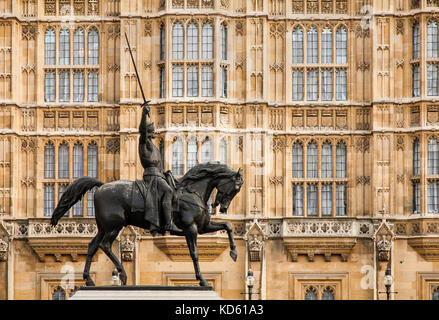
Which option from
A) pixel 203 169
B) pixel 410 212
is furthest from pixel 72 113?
pixel 203 169

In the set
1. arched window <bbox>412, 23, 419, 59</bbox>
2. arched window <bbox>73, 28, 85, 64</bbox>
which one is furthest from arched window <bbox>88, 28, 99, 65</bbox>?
arched window <bbox>412, 23, 419, 59</bbox>

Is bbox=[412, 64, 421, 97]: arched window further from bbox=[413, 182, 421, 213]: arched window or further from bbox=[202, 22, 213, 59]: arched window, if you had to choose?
bbox=[202, 22, 213, 59]: arched window

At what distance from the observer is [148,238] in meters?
46.8

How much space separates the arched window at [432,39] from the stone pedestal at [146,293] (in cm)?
2236

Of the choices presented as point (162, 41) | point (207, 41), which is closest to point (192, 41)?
point (207, 41)

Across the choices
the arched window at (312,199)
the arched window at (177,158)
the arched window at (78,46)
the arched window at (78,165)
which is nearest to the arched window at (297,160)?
the arched window at (312,199)

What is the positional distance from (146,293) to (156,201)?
225cm

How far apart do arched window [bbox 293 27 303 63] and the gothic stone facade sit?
0.23ft

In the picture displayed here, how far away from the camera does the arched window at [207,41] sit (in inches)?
1852

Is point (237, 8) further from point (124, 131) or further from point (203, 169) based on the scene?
point (203, 169)

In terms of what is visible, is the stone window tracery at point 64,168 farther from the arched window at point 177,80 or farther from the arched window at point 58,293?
the arched window at point 177,80

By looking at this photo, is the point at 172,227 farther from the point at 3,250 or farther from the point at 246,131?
the point at 3,250

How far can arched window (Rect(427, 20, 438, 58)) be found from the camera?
155 ft
